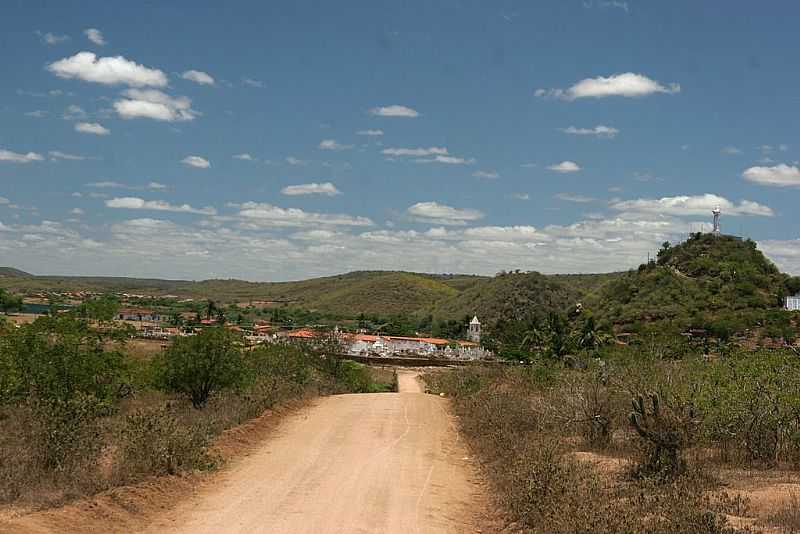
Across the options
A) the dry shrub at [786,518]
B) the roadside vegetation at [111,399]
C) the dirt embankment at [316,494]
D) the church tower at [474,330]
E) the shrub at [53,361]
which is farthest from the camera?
the church tower at [474,330]

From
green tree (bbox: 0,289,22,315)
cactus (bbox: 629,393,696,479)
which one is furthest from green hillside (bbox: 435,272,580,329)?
cactus (bbox: 629,393,696,479)

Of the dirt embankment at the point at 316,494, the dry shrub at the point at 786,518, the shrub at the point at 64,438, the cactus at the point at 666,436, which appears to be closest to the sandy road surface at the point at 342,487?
the dirt embankment at the point at 316,494

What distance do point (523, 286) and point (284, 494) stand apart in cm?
12947

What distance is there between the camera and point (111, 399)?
19.7m

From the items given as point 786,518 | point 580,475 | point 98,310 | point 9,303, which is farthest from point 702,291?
point 9,303

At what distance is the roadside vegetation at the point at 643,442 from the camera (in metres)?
9.33

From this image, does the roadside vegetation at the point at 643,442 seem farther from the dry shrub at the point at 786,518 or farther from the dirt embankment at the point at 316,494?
the dirt embankment at the point at 316,494

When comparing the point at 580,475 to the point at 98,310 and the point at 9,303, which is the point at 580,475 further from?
the point at 9,303

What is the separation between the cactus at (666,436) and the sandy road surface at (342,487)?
2781mm

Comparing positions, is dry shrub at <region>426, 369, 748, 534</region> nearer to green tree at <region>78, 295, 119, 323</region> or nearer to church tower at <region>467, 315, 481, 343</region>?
green tree at <region>78, 295, 119, 323</region>

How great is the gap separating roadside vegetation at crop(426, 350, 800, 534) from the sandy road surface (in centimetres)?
85

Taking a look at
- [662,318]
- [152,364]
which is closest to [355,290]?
[662,318]

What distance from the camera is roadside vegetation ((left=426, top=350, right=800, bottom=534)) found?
30.6ft

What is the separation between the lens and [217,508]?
34.9 feet
